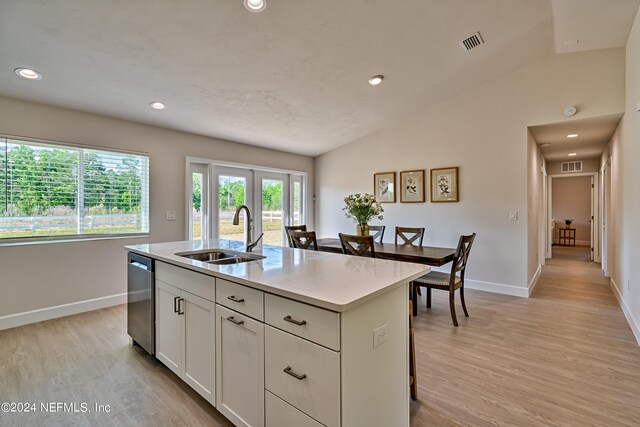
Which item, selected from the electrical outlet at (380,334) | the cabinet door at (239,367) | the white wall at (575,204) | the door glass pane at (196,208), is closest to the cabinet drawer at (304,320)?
the cabinet door at (239,367)

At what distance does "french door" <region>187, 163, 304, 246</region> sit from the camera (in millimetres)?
4668

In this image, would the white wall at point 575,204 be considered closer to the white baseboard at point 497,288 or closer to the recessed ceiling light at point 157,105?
the white baseboard at point 497,288

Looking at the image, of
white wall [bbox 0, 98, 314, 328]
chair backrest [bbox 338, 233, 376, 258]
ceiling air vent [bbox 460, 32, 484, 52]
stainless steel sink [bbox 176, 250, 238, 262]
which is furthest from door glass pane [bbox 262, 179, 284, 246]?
ceiling air vent [bbox 460, 32, 484, 52]

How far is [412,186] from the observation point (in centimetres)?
502

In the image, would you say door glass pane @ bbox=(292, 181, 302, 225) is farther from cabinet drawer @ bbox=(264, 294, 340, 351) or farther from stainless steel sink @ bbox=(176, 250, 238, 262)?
cabinet drawer @ bbox=(264, 294, 340, 351)

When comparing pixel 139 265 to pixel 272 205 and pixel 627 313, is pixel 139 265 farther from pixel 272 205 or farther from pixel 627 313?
pixel 627 313

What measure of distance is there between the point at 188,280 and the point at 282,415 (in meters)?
1.02

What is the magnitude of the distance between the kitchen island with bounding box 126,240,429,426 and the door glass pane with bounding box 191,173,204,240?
2669 mm

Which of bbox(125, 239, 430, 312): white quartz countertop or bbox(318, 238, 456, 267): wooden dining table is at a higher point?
bbox(125, 239, 430, 312): white quartz countertop

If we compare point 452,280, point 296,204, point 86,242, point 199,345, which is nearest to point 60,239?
point 86,242

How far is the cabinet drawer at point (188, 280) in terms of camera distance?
177 cm

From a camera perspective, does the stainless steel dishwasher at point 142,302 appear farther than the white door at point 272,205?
No

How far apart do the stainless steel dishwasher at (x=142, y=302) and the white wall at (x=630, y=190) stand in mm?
4181

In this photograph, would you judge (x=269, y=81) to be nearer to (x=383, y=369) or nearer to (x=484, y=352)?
(x=383, y=369)
